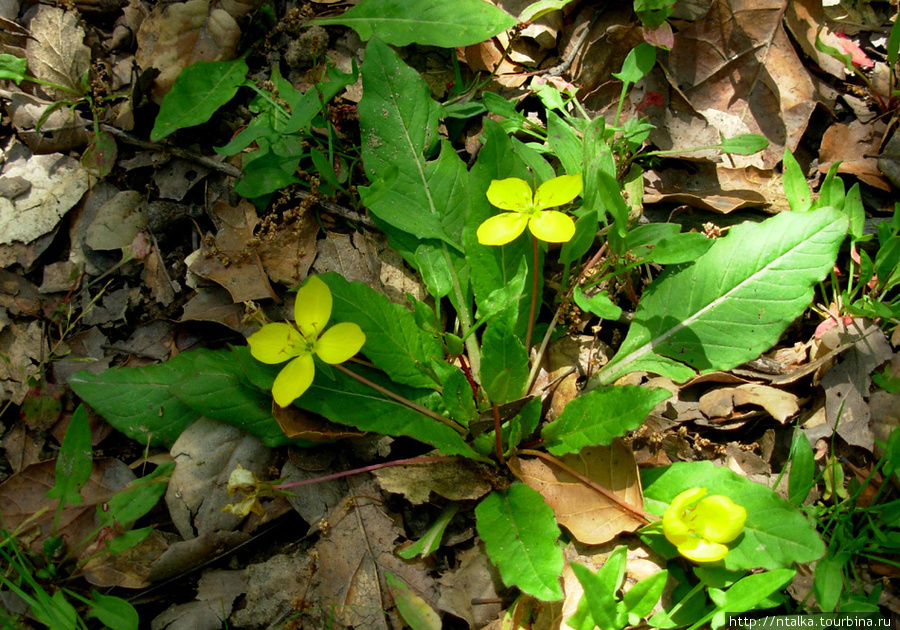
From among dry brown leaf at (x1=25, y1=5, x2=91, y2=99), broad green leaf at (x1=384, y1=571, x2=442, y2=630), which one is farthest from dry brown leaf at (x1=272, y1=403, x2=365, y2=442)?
A: dry brown leaf at (x1=25, y1=5, x2=91, y2=99)

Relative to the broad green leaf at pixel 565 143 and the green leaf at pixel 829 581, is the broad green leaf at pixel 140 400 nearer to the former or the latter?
the broad green leaf at pixel 565 143

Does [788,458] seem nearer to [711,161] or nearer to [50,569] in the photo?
[711,161]

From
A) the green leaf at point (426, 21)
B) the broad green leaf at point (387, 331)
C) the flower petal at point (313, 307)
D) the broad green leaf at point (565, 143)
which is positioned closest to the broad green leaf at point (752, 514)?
the broad green leaf at point (387, 331)

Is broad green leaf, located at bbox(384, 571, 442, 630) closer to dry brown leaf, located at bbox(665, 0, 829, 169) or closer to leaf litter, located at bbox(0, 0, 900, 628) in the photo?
leaf litter, located at bbox(0, 0, 900, 628)

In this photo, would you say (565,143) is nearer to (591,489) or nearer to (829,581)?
(591,489)

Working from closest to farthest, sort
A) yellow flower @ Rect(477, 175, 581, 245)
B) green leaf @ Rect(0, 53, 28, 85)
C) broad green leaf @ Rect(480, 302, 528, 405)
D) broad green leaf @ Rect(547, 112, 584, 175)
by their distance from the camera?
broad green leaf @ Rect(480, 302, 528, 405) < yellow flower @ Rect(477, 175, 581, 245) < broad green leaf @ Rect(547, 112, 584, 175) < green leaf @ Rect(0, 53, 28, 85)

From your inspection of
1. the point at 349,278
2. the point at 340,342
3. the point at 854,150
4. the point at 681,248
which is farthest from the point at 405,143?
the point at 854,150

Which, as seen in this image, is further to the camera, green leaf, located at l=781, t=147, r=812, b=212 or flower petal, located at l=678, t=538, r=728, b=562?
green leaf, located at l=781, t=147, r=812, b=212
